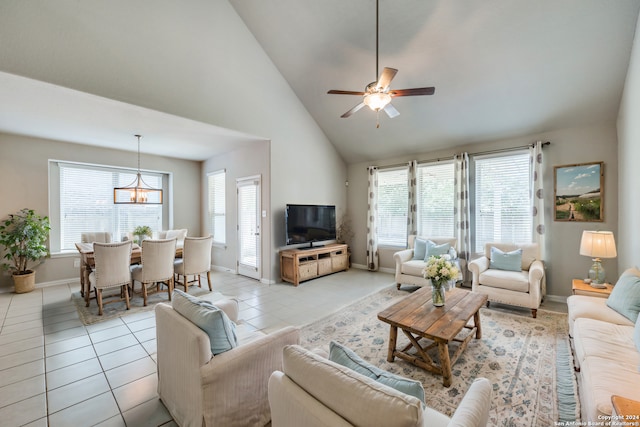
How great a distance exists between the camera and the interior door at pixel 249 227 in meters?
5.32

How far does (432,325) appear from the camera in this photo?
→ 2.29 metres

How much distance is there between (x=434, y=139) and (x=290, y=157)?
288 centimetres

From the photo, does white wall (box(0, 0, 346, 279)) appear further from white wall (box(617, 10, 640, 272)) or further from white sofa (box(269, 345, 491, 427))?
white wall (box(617, 10, 640, 272))

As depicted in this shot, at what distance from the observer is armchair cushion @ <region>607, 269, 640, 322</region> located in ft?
7.43

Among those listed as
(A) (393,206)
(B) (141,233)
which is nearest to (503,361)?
(A) (393,206)

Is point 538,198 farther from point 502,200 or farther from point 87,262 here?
point 87,262

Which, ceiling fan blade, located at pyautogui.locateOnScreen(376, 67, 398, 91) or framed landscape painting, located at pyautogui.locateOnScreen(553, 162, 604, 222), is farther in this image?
framed landscape painting, located at pyautogui.locateOnScreen(553, 162, 604, 222)

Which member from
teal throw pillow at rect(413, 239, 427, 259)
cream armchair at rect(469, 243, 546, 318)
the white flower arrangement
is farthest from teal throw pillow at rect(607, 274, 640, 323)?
teal throw pillow at rect(413, 239, 427, 259)

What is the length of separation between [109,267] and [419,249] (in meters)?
4.96

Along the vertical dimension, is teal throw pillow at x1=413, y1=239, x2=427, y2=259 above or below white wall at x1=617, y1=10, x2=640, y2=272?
below

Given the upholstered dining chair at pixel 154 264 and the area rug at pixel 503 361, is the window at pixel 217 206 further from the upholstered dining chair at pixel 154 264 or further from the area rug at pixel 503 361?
the area rug at pixel 503 361

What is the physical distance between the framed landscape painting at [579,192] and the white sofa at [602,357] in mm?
1840

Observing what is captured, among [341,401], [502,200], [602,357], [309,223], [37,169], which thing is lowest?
[602,357]

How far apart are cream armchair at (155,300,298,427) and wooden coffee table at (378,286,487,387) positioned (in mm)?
1078
